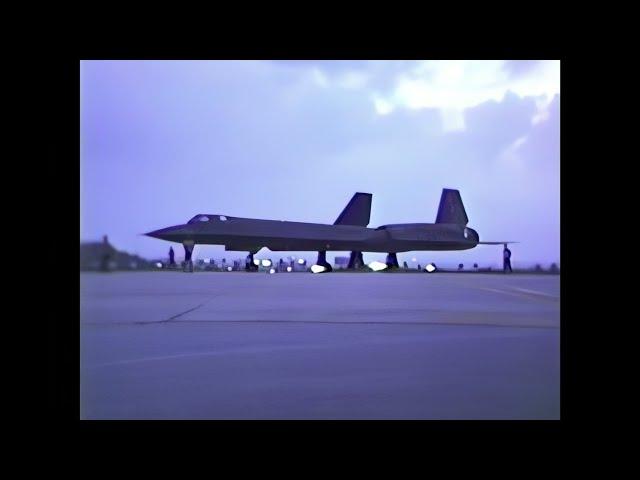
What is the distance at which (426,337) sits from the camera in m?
7.07

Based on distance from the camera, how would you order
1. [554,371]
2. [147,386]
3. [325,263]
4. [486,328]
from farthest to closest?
[325,263], [486,328], [554,371], [147,386]

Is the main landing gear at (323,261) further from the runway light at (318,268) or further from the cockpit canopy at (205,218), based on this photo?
the cockpit canopy at (205,218)

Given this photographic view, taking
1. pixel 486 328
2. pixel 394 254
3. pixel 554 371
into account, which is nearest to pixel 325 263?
pixel 394 254

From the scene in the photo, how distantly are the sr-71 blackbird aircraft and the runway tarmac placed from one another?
9.78 m

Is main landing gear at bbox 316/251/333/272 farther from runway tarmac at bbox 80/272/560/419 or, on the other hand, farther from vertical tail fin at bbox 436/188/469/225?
runway tarmac at bbox 80/272/560/419

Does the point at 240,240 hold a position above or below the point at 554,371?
above

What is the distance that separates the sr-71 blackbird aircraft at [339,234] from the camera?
764 inches

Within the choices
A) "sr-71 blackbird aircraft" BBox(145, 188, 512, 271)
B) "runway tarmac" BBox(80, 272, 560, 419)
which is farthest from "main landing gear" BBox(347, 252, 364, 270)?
"runway tarmac" BBox(80, 272, 560, 419)

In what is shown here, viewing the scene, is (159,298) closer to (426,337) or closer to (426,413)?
(426,337)

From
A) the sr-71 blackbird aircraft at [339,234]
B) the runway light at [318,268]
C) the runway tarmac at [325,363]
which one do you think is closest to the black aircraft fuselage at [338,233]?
the sr-71 blackbird aircraft at [339,234]

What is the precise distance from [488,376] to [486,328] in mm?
2645

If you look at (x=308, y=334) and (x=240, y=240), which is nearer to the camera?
(x=308, y=334)

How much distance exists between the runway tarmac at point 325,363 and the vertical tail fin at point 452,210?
934cm

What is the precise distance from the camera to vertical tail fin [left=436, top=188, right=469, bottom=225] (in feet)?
61.5
